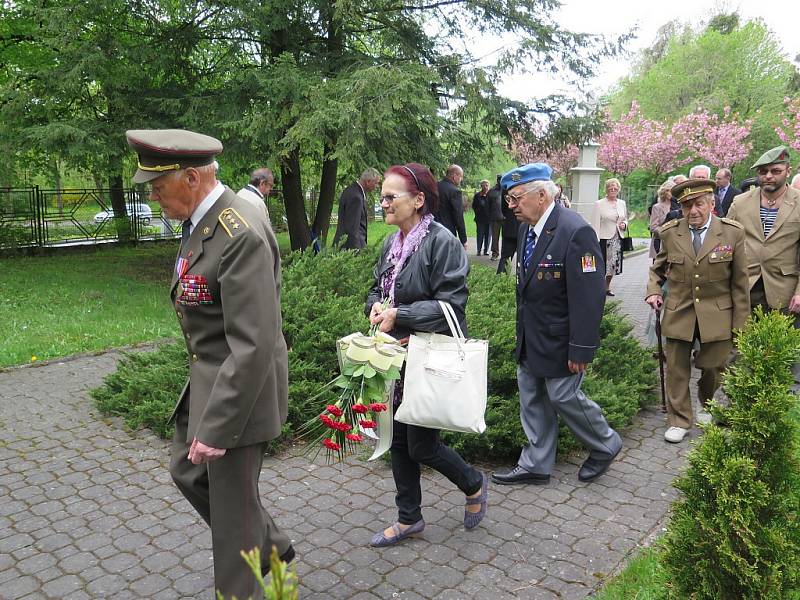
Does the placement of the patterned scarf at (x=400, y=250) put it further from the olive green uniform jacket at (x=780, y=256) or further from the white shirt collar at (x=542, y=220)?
the olive green uniform jacket at (x=780, y=256)

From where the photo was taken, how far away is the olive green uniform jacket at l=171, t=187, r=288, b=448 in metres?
2.52

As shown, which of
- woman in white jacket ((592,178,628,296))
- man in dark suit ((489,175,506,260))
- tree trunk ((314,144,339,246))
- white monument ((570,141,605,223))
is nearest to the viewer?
woman in white jacket ((592,178,628,296))

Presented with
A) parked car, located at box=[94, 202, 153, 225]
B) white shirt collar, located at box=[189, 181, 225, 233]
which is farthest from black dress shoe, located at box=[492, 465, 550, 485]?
parked car, located at box=[94, 202, 153, 225]

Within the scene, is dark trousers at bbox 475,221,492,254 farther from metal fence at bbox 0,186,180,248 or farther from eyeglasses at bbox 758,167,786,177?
eyeglasses at bbox 758,167,786,177

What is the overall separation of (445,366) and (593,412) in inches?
57.9

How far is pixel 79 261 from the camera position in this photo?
54.8 feet

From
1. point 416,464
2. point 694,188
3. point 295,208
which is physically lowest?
point 416,464

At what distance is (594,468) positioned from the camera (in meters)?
4.81

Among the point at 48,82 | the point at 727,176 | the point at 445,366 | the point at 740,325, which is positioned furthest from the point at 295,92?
the point at 445,366

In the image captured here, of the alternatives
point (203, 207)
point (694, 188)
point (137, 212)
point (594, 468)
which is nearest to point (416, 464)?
point (594, 468)

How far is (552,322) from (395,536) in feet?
5.24

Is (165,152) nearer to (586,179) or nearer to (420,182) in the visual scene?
(420,182)

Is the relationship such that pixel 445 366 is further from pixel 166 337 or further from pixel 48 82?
pixel 48 82

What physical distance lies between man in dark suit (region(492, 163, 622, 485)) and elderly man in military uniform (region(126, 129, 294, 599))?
6.75ft
